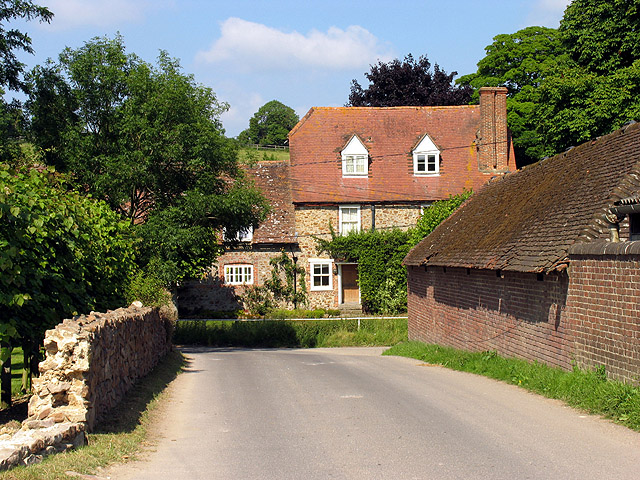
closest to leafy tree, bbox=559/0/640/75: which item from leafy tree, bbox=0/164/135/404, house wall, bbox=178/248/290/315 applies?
house wall, bbox=178/248/290/315

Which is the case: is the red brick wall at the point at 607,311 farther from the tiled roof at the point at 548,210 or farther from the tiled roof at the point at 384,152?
the tiled roof at the point at 384,152

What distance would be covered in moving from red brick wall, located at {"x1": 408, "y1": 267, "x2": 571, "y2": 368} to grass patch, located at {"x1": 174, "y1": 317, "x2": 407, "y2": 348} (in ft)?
22.6

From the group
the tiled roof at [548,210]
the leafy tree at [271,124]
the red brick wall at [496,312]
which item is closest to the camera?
the tiled roof at [548,210]

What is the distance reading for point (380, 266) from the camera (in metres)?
37.3

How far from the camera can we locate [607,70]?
3100 cm

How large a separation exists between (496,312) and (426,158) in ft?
79.5

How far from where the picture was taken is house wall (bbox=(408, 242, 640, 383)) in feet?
34.2

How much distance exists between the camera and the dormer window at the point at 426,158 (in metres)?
39.6

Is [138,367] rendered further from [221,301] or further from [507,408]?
[221,301]

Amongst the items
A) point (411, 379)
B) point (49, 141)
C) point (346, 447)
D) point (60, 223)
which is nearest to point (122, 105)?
point (49, 141)

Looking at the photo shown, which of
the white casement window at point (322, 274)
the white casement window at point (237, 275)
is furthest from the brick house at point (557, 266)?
the white casement window at point (237, 275)

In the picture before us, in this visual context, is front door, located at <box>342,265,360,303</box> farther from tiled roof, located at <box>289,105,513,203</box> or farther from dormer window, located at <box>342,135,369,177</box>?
dormer window, located at <box>342,135,369,177</box>

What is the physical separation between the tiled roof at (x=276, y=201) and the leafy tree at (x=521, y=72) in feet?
60.4

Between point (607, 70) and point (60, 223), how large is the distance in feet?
87.9
